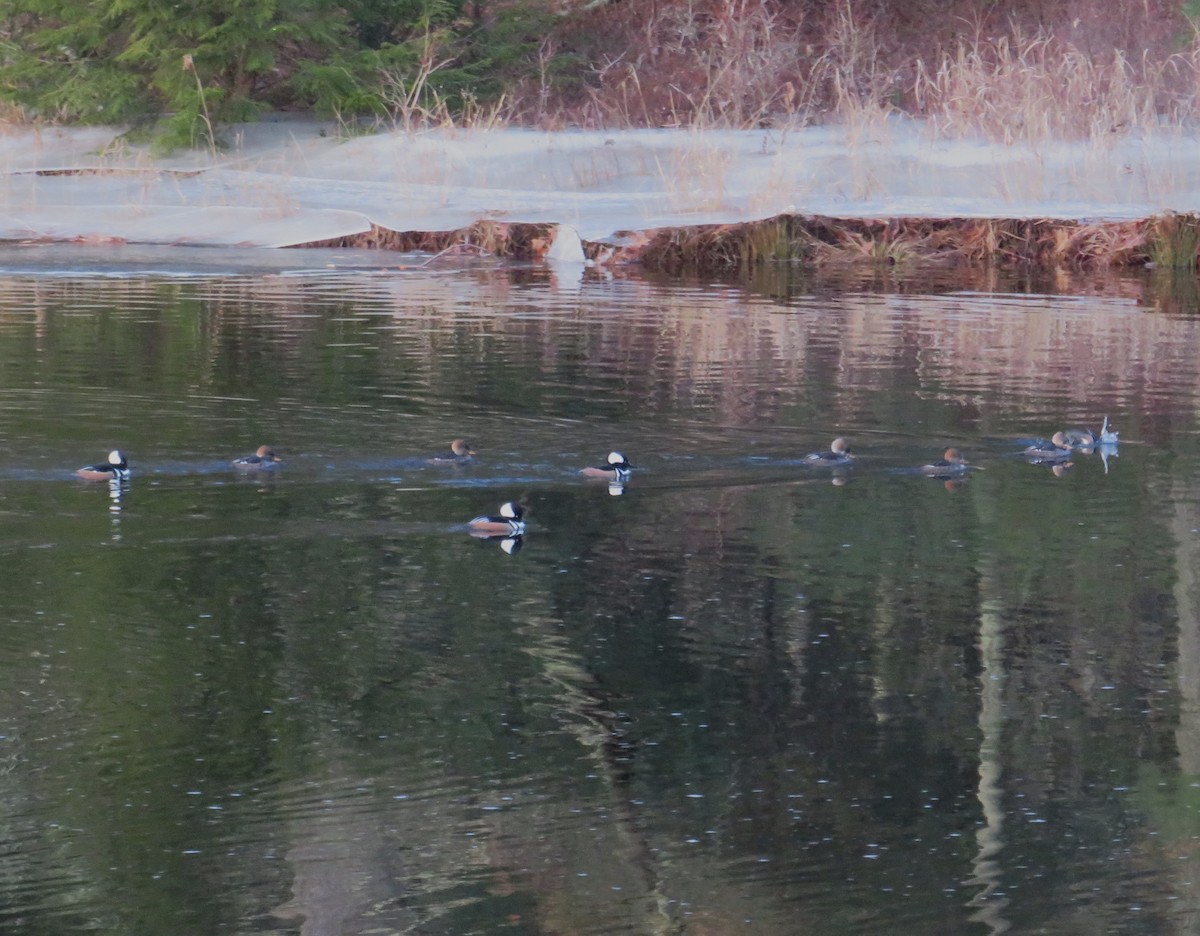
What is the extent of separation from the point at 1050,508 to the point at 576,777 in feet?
16.9

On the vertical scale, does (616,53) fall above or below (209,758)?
above

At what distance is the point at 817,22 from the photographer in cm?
3738

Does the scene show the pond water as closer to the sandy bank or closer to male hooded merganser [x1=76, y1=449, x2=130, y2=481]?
male hooded merganser [x1=76, y1=449, x2=130, y2=481]

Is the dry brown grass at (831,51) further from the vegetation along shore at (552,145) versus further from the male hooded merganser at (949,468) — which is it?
the male hooded merganser at (949,468)

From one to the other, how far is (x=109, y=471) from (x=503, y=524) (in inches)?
97.1

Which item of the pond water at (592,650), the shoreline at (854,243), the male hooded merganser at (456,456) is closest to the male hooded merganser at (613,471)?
the pond water at (592,650)

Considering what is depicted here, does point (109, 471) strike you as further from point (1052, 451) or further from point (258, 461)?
point (1052, 451)

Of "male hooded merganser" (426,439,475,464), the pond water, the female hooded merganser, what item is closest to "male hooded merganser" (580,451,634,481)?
the pond water

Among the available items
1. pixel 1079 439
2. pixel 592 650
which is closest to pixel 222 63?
pixel 1079 439

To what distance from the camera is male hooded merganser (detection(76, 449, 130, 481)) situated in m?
11.4

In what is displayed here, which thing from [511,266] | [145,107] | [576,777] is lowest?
[576,777]

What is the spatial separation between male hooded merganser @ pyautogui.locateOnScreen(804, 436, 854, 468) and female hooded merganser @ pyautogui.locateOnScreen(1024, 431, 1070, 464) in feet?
3.86

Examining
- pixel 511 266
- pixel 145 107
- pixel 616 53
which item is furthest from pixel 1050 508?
pixel 616 53

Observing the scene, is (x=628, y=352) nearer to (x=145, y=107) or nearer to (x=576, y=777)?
(x=576, y=777)
